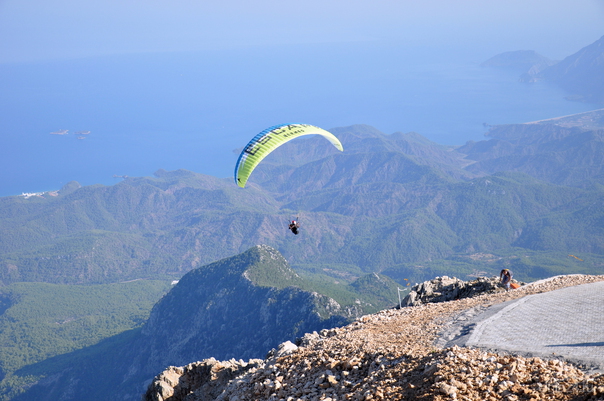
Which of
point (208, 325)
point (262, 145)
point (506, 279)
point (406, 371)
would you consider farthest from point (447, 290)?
point (208, 325)

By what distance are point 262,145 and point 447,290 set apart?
1999 cm

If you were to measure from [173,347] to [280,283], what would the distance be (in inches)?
1426

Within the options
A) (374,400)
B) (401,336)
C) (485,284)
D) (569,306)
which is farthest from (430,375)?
(485,284)

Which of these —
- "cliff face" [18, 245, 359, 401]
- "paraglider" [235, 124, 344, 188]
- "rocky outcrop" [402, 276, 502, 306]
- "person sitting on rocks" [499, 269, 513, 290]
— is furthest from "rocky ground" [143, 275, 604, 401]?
"cliff face" [18, 245, 359, 401]

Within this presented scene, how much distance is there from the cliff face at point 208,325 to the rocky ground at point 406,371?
9023 centimetres

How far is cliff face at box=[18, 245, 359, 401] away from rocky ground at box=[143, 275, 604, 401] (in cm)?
9023

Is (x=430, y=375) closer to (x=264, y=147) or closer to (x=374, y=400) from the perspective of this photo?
(x=374, y=400)

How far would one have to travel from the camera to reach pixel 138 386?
138m

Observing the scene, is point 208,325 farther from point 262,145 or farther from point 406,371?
point 406,371

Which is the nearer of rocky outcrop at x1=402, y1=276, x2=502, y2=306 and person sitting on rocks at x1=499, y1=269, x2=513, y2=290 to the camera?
person sitting on rocks at x1=499, y1=269, x2=513, y2=290

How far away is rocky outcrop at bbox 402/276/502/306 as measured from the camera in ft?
129

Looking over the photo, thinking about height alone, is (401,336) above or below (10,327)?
above

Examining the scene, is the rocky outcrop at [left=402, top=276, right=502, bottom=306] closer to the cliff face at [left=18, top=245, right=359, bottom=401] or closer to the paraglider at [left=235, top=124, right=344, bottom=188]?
the paraglider at [left=235, top=124, right=344, bottom=188]

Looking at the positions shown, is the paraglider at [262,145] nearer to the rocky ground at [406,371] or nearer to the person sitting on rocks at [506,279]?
the rocky ground at [406,371]
